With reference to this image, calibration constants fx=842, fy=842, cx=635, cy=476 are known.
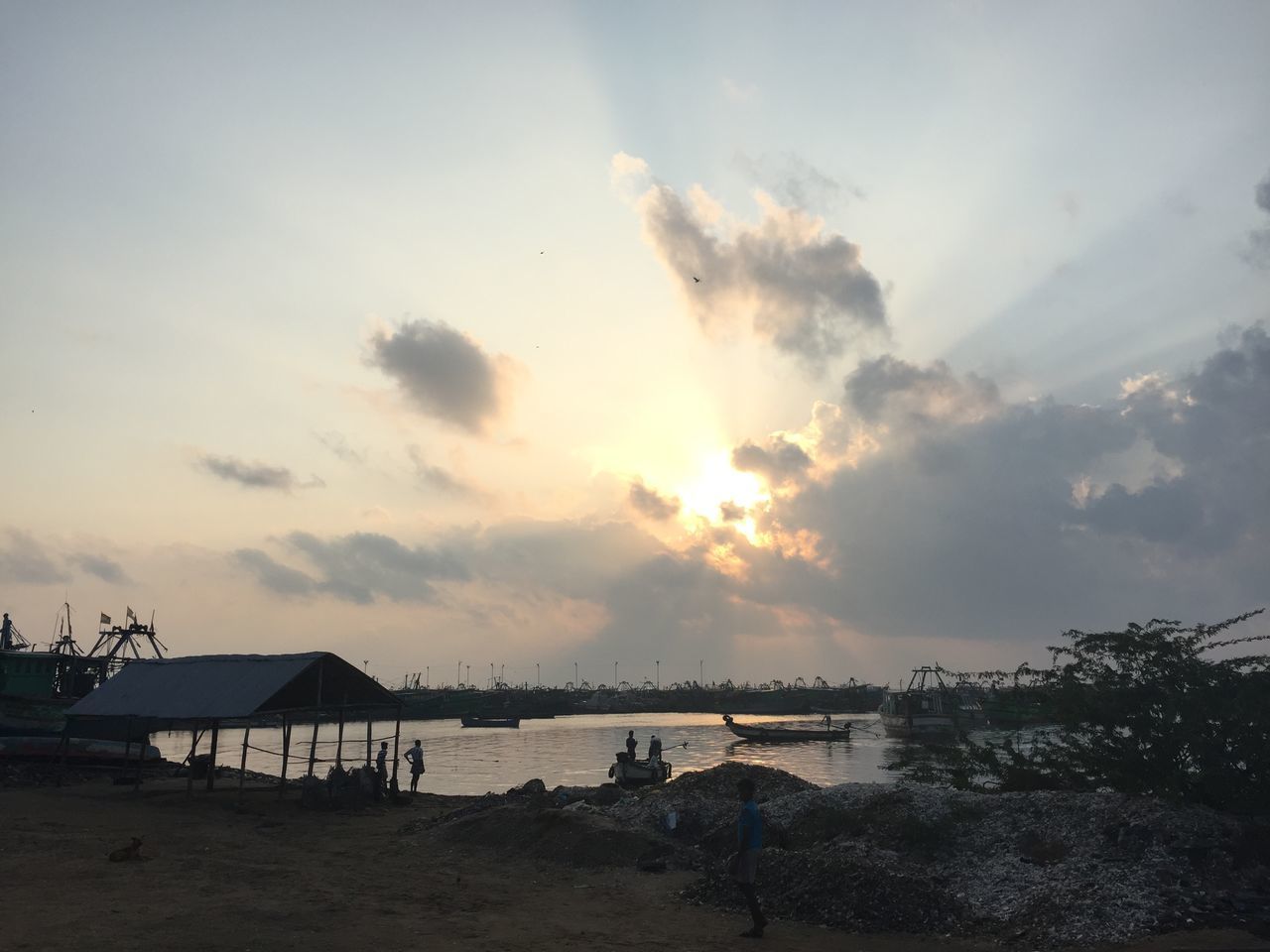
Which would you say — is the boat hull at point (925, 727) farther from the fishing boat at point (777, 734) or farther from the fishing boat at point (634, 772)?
the fishing boat at point (634, 772)

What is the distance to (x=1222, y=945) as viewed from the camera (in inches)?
475

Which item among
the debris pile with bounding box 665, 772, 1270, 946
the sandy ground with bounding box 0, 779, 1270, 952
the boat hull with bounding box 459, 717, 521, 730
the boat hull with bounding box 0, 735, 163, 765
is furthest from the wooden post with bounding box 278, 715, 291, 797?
the boat hull with bounding box 459, 717, 521, 730

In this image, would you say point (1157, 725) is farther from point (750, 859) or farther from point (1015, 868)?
point (750, 859)

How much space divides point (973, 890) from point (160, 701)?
91.3 ft

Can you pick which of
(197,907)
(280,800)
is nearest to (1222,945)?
(197,907)

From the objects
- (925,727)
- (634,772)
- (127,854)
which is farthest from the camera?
(925,727)

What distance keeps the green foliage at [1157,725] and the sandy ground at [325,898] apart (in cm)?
542

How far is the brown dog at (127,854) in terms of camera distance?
18.4 metres

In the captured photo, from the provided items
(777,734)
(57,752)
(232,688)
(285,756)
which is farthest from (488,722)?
(232,688)

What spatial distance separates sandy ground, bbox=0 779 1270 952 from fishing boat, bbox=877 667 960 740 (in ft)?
245

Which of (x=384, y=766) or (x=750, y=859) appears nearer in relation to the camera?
(x=750, y=859)

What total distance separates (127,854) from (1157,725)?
22530 mm

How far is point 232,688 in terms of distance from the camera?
96.5 feet

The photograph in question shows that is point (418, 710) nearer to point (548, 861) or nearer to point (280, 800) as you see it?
point (280, 800)
